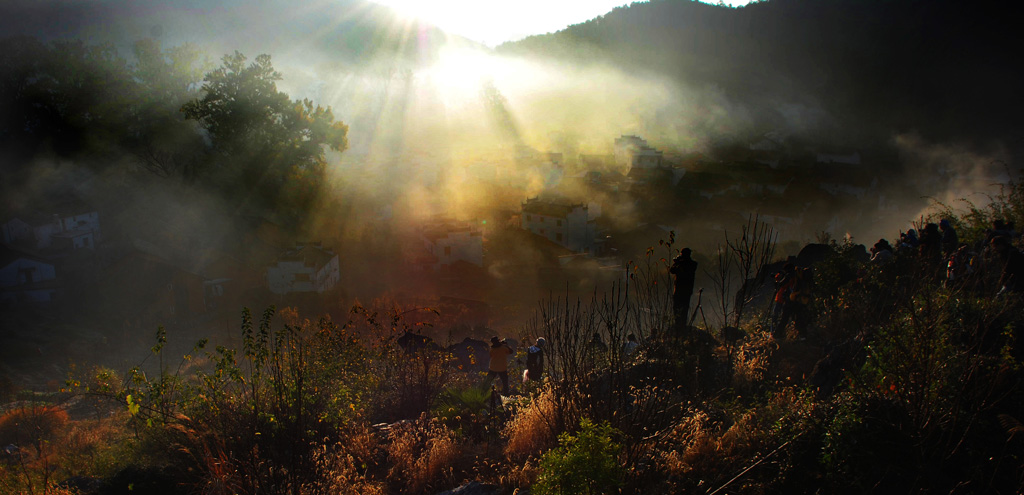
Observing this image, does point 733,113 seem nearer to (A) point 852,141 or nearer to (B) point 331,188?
(A) point 852,141

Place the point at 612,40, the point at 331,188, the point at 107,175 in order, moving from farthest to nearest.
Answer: the point at 612,40 < the point at 331,188 < the point at 107,175

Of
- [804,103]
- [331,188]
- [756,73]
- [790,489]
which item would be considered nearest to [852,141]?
[804,103]

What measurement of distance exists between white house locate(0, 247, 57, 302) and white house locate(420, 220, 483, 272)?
1613 centimetres

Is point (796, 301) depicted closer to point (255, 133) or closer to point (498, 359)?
point (498, 359)

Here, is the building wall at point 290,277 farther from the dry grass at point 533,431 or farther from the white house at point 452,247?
the dry grass at point 533,431

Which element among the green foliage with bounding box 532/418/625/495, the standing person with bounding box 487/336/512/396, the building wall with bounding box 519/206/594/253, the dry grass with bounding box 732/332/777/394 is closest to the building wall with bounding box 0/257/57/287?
the building wall with bounding box 519/206/594/253

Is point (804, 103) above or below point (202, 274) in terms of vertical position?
above

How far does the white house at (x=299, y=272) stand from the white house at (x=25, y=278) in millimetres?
8779

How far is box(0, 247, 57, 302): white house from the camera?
2203cm

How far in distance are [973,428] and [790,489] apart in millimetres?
1179

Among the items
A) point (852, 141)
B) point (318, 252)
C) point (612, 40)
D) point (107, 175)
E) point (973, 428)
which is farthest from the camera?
point (612, 40)

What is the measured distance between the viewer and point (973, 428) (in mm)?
3367

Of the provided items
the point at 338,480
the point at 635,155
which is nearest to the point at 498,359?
the point at 338,480

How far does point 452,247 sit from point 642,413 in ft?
78.7
